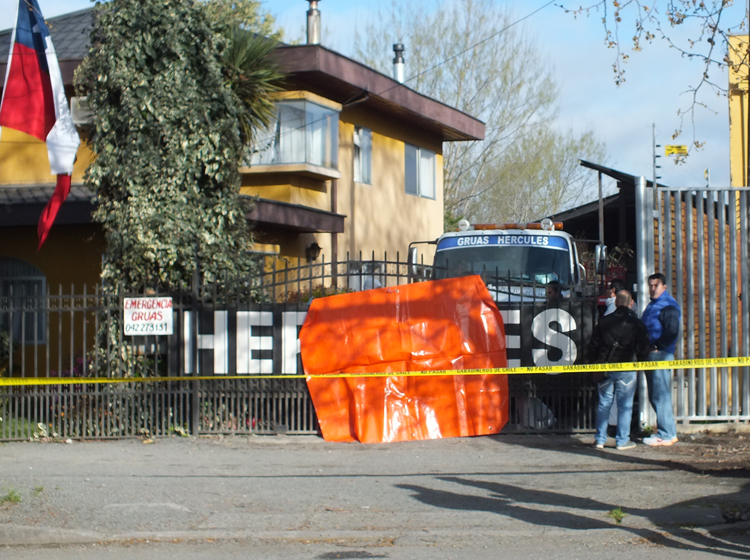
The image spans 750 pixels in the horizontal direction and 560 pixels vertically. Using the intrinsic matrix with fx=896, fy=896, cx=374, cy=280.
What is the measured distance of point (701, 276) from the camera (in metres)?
10.3

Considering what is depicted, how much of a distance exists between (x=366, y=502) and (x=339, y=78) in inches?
474

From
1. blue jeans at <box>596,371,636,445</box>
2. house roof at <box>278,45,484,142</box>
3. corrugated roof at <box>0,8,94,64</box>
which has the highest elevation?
corrugated roof at <box>0,8,94,64</box>

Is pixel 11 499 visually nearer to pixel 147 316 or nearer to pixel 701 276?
pixel 147 316

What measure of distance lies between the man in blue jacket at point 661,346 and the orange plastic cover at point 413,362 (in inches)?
64.7

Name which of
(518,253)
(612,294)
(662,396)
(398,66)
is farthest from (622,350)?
(398,66)

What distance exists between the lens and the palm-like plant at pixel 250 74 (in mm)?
11289

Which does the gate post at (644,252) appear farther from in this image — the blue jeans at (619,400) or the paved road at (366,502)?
the paved road at (366,502)

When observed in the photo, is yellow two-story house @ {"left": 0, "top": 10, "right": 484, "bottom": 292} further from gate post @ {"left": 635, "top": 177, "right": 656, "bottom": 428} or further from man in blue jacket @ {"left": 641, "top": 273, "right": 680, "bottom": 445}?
man in blue jacket @ {"left": 641, "top": 273, "right": 680, "bottom": 445}

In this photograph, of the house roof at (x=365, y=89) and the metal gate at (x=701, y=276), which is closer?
the metal gate at (x=701, y=276)

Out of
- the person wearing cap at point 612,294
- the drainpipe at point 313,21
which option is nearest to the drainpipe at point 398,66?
the drainpipe at point 313,21

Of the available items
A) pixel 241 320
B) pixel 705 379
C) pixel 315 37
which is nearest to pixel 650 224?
pixel 705 379

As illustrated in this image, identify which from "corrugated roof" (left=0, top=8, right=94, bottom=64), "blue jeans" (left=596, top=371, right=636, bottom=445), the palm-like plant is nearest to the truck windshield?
"blue jeans" (left=596, top=371, right=636, bottom=445)

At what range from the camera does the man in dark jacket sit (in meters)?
9.50

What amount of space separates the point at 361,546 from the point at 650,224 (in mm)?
5901
